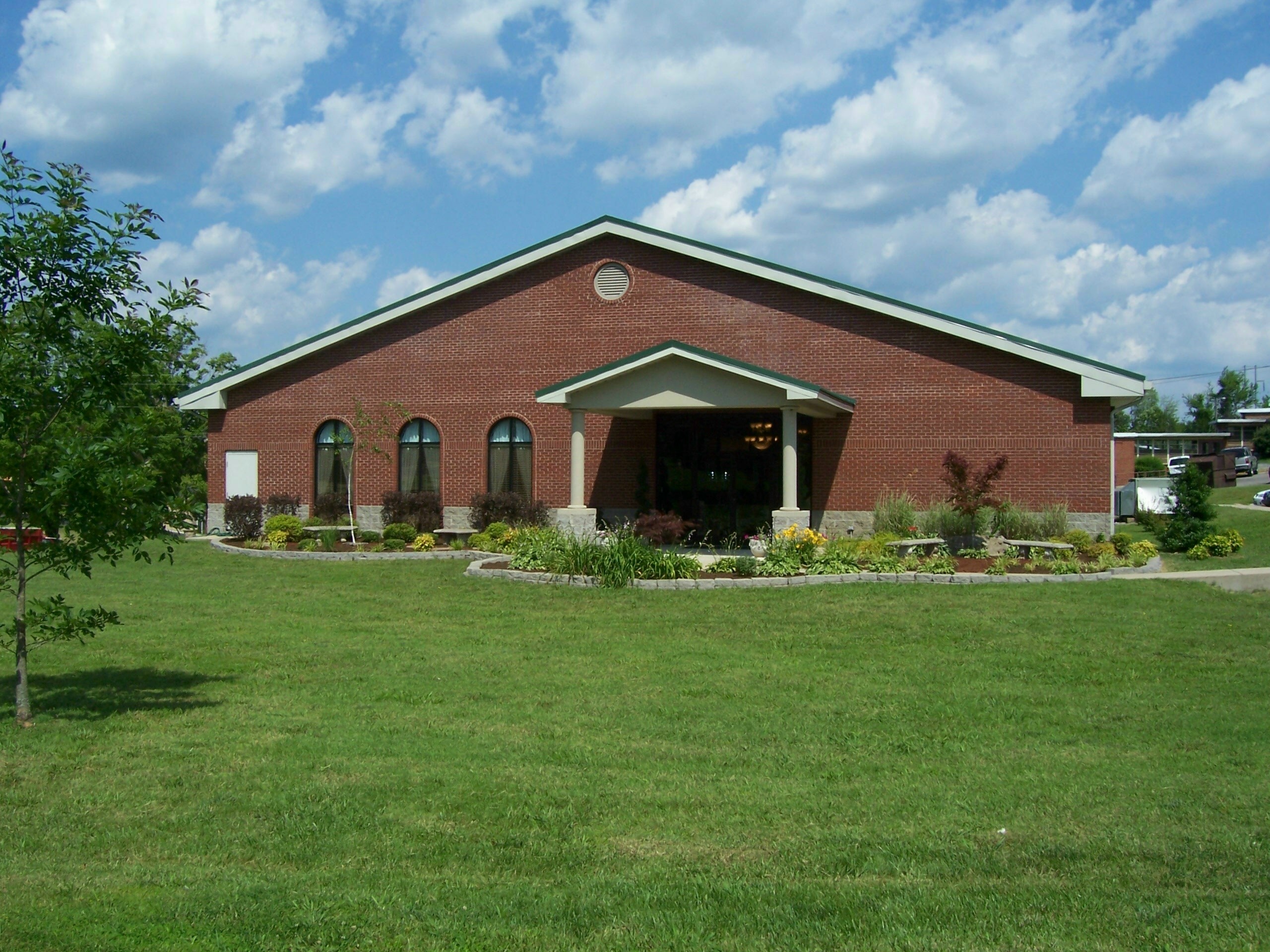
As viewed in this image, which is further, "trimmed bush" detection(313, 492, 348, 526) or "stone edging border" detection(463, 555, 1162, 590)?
"trimmed bush" detection(313, 492, 348, 526)

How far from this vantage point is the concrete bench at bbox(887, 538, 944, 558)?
752 inches

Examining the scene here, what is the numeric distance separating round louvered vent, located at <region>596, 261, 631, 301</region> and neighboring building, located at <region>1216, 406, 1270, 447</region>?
289ft

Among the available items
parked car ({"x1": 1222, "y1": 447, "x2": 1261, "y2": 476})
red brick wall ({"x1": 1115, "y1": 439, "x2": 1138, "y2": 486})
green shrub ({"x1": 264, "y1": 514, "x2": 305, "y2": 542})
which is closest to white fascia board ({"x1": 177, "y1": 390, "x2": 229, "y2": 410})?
green shrub ({"x1": 264, "y1": 514, "x2": 305, "y2": 542})

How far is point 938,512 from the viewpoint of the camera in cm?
2123

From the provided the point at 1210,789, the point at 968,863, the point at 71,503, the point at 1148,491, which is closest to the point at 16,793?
the point at 71,503

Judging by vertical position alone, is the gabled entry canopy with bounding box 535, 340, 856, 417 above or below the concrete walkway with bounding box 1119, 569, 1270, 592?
above

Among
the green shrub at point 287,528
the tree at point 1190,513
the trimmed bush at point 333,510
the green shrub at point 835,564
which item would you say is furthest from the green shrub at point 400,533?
the tree at point 1190,513

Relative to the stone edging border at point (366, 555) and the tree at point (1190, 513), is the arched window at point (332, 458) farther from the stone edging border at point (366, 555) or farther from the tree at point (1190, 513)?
the tree at point (1190, 513)

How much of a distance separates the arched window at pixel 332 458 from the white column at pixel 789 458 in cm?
1126

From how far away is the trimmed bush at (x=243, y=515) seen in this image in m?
26.5

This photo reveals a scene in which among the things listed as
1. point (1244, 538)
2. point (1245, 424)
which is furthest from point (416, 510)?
point (1245, 424)

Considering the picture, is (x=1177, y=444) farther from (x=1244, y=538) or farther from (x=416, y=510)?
(x=416, y=510)

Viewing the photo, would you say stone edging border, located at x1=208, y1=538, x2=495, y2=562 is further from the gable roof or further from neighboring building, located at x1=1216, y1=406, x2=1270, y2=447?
neighboring building, located at x1=1216, y1=406, x2=1270, y2=447

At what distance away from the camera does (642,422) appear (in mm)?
24703
